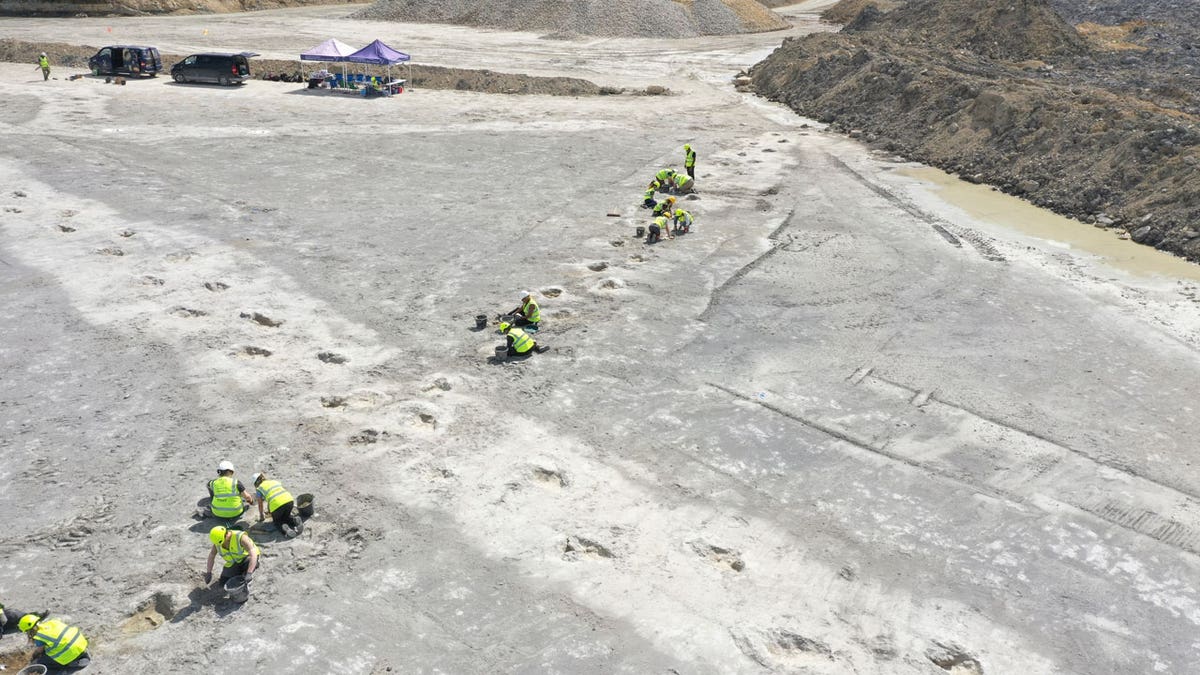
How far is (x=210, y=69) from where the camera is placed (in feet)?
114

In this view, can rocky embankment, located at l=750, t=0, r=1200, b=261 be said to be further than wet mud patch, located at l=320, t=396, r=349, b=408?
Yes

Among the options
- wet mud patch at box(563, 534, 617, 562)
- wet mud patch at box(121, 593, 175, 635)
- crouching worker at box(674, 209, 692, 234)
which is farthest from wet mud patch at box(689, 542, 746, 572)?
crouching worker at box(674, 209, 692, 234)

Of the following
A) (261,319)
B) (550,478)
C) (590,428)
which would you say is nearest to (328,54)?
(261,319)

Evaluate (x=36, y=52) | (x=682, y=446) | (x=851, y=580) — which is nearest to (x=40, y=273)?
(x=682, y=446)

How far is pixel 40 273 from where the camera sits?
16.3 meters

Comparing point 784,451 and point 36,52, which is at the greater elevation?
point 36,52

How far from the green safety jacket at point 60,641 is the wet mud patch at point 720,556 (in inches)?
→ 235

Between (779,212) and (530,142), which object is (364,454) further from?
(530,142)

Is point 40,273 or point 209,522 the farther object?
point 40,273

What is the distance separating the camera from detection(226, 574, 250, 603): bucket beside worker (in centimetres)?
859

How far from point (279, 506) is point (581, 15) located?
166ft

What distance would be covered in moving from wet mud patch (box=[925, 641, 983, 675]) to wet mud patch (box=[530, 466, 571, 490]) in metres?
4.47

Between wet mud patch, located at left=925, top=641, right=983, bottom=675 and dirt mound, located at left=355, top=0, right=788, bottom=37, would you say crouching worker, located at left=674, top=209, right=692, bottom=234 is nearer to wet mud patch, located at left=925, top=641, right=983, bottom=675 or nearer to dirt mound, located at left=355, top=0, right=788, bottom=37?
wet mud patch, located at left=925, top=641, right=983, bottom=675

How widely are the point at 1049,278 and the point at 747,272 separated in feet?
19.9
